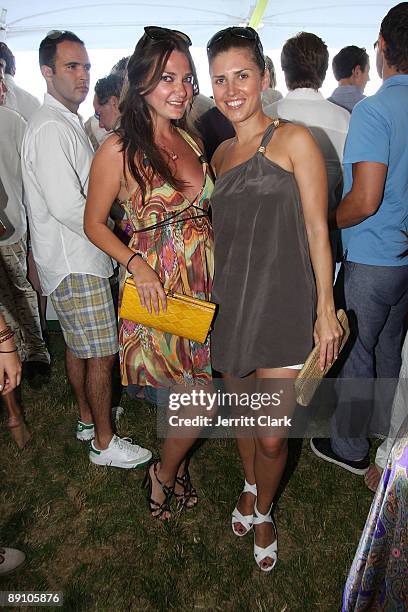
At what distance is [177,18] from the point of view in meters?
6.45

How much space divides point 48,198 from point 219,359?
103cm

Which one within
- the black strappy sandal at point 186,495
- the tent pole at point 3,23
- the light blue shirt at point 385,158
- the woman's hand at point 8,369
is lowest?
the black strappy sandal at point 186,495

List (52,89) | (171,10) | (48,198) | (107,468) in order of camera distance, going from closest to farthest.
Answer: (48,198) → (52,89) → (107,468) → (171,10)

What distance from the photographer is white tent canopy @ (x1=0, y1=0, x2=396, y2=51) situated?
19.8 ft

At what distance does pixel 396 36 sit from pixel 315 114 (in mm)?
840

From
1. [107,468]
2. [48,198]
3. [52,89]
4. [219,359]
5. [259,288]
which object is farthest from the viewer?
[107,468]

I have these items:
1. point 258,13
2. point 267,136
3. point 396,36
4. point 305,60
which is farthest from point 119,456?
point 258,13

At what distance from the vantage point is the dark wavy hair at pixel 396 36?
77.0 inches

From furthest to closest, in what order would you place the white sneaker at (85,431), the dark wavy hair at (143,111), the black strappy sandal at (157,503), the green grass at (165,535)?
the white sneaker at (85,431) < the black strappy sandal at (157,503) < the green grass at (165,535) < the dark wavy hair at (143,111)

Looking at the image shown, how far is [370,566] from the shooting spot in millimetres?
1311

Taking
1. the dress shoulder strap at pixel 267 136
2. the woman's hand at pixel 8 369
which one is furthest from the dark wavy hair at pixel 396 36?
the woman's hand at pixel 8 369

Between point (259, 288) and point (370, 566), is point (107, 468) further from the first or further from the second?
point (370, 566)

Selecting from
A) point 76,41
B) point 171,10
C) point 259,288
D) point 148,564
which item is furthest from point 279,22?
point 148,564

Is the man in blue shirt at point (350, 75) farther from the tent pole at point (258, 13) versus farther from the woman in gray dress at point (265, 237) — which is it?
the tent pole at point (258, 13)
